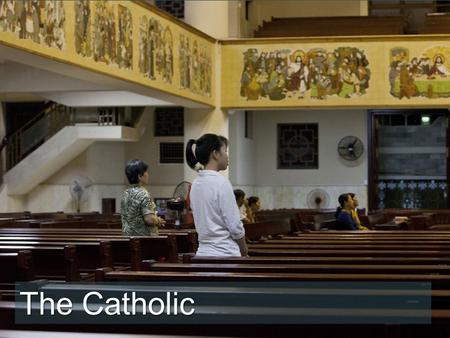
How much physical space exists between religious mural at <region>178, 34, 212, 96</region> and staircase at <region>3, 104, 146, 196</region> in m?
2.43

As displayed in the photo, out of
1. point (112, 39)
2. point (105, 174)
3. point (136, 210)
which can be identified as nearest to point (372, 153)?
point (105, 174)

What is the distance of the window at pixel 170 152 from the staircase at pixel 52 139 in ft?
6.21

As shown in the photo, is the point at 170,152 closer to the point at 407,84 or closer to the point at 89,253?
the point at 407,84

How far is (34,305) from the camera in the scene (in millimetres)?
3846

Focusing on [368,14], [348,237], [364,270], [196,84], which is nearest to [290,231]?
[348,237]

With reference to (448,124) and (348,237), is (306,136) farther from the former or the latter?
(348,237)

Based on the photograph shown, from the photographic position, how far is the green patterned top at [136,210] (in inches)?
347

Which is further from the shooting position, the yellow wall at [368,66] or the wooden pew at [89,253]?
the yellow wall at [368,66]

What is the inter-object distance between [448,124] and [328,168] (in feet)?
12.0

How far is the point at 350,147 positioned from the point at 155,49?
390 inches

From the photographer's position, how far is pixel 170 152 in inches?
985

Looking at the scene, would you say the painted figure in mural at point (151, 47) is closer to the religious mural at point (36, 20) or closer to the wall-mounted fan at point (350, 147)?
the religious mural at point (36, 20)

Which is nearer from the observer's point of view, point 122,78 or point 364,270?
point 364,270

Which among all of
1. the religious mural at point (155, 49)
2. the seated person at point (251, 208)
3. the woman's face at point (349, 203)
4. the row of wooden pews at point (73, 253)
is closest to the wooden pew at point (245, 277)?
the row of wooden pews at point (73, 253)
